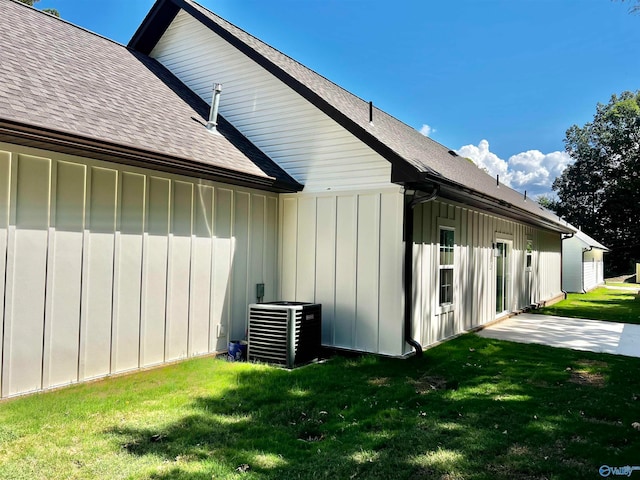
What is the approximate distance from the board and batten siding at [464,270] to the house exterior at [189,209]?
2.5 inches

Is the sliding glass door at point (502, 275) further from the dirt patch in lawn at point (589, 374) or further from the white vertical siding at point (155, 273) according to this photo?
the white vertical siding at point (155, 273)

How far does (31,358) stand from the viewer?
4.42 meters

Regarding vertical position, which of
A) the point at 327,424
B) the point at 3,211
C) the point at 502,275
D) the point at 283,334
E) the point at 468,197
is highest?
the point at 468,197

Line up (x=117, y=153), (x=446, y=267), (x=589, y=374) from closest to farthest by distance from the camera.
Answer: (x=117, y=153) < (x=589, y=374) < (x=446, y=267)

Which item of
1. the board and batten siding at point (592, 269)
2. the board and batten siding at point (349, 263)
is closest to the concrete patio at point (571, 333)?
the board and batten siding at point (349, 263)

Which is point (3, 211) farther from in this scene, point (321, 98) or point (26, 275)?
point (321, 98)

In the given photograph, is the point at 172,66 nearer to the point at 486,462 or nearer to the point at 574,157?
the point at 486,462

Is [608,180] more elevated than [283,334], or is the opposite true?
[608,180]

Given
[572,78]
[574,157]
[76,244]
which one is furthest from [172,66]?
[574,157]

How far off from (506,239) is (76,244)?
32.9 feet

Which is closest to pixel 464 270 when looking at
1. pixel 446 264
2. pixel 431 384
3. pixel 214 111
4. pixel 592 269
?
pixel 446 264

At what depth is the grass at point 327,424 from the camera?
10.2ft

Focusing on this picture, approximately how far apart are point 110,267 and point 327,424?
310cm

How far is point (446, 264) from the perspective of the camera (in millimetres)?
7898
